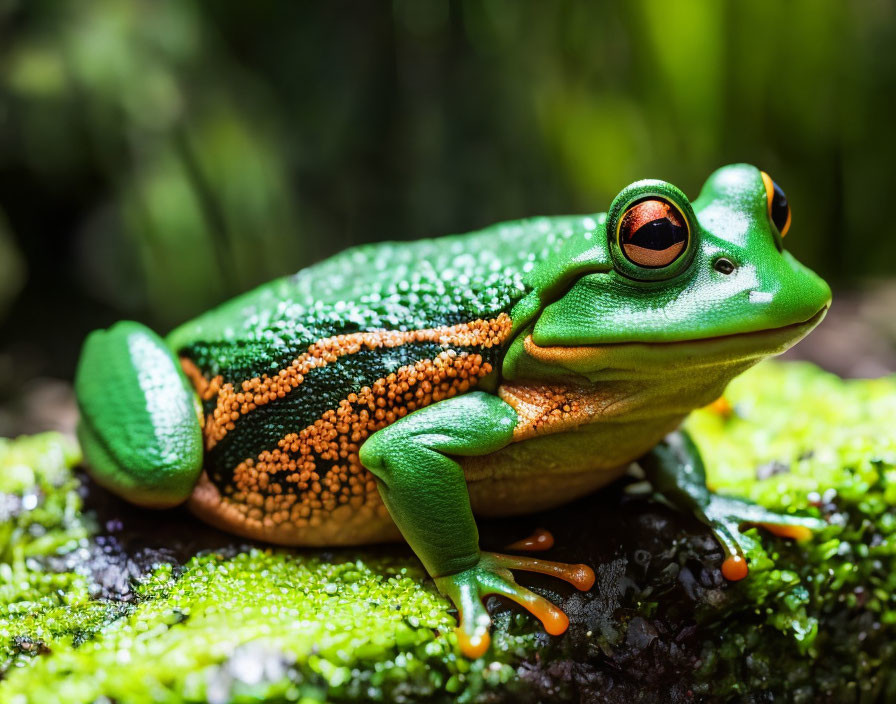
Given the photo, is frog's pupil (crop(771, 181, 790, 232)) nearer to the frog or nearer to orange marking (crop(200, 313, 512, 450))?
the frog

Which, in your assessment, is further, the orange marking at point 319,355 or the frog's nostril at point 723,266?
the orange marking at point 319,355

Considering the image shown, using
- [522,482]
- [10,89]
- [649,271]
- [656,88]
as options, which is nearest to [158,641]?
[522,482]

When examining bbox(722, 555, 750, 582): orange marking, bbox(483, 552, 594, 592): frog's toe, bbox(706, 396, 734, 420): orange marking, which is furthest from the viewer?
bbox(706, 396, 734, 420): orange marking

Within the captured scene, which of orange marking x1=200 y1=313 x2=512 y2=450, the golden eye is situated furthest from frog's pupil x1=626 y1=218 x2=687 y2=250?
orange marking x1=200 y1=313 x2=512 y2=450

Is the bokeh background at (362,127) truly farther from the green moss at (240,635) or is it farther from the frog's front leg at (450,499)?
the frog's front leg at (450,499)

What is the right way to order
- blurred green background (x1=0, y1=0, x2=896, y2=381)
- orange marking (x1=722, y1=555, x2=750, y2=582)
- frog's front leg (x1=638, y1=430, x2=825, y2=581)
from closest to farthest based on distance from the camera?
1. orange marking (x1=722, y1=555, x2=750, y2=582)
2. frog's front leg (x1=638, y1=430, x2=825, y2=581)
3. blurred green background (x1=0, y1=0, x2=896, y2=381)

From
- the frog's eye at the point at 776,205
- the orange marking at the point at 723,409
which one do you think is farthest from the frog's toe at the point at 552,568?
the orange marking at the point at 723,409

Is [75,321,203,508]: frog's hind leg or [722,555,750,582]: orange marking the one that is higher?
[75,321,203,508]: frog's hind leg

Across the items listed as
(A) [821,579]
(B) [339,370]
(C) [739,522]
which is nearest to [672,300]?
(C) [739,522]
